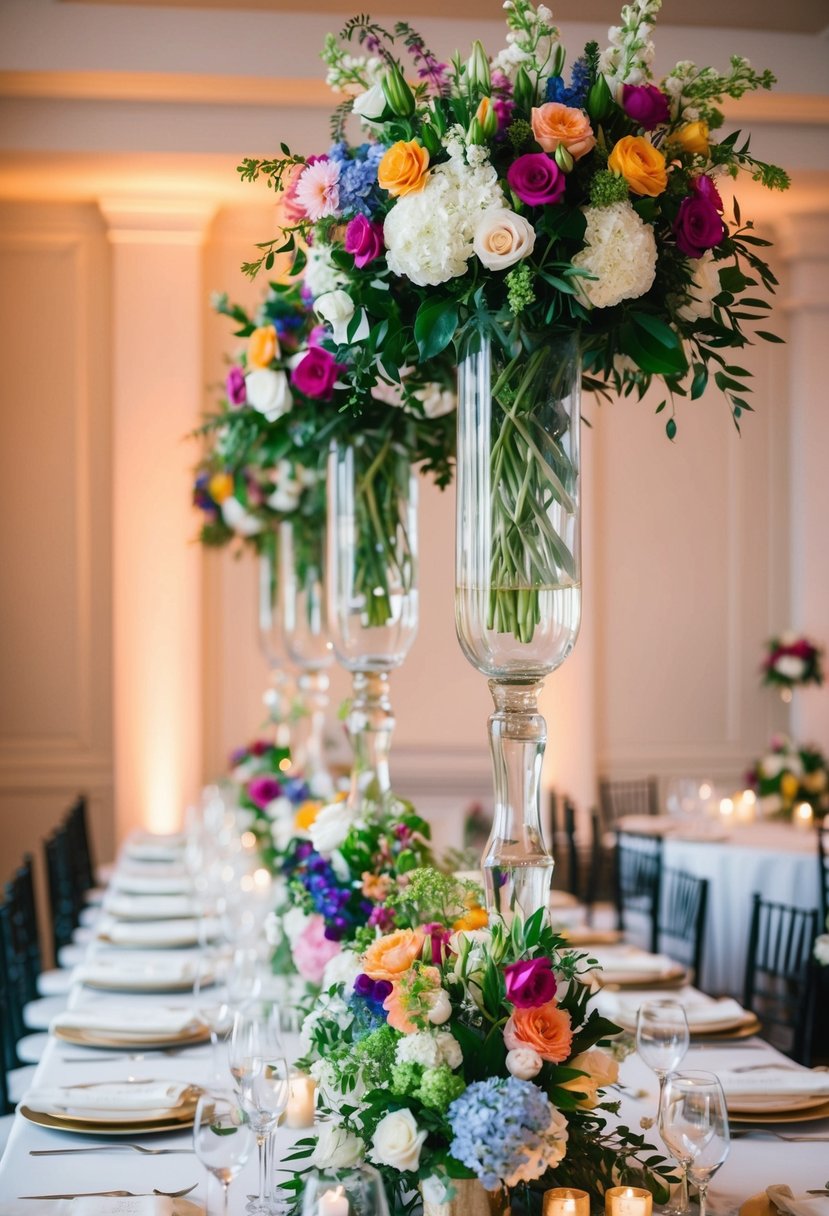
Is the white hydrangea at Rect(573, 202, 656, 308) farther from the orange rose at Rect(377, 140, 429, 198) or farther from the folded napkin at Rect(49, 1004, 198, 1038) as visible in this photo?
the folded napkin at Rect(49, 1004, 198, 1038)

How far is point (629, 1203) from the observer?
4.82ft

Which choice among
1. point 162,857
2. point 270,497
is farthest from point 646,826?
point 270,497

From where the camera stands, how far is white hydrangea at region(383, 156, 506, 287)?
161 centimetres

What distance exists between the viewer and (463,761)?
24.0ft

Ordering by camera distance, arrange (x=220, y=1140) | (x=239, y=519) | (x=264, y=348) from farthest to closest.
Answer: (x=239, y=519) → (x=264, y=348) → (x=220, y=1140)

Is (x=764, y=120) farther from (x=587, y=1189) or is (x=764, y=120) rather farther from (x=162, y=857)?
(x=587, y=1189)

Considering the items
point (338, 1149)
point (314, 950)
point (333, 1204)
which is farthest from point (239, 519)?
point (333, 1204)

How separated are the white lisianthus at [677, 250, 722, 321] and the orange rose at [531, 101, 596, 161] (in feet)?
0.69

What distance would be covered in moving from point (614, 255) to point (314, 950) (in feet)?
4.07

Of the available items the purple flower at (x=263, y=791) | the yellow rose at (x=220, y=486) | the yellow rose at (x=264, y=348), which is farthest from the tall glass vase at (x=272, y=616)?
the yellow rose at (x=264, y=348)

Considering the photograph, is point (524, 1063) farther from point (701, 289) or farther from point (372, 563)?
point (372, 563)

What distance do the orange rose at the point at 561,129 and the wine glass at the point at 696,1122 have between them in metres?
1.08

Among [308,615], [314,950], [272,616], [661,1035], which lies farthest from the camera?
[272,616]

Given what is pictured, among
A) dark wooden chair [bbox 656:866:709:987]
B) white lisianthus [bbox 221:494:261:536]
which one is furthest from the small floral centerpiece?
white lisianthus [bbox 221:494:261:536]
